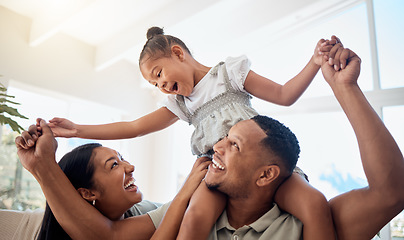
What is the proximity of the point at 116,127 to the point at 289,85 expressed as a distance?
0.78 meters

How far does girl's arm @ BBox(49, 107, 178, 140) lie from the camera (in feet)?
4.86

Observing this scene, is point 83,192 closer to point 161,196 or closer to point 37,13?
point 37,13

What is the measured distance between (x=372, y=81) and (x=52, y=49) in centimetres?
385

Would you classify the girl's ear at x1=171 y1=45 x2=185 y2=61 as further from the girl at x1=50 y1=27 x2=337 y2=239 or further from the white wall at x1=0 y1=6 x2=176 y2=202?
the white wall at x1=0 y1=6 x2=176 y2=202

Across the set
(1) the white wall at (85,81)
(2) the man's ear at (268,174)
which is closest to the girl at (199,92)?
(2) the man's ear at (268,174)

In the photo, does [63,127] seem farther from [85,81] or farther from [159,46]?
[85,81]

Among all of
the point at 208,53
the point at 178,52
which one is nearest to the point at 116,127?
the point at 178,52

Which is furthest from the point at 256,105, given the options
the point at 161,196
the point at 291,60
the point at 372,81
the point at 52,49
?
the point at 52,49

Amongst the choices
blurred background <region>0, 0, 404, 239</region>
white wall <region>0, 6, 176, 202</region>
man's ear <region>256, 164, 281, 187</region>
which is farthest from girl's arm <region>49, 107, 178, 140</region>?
white wall <region>0, 6, 176, 202</region>

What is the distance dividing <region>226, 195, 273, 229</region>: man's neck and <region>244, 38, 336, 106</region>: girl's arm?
0.42 meters

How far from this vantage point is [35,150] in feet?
3.69

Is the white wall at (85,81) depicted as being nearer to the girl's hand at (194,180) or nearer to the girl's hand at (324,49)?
the girl's hand at (194,180)

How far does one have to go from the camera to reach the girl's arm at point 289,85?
1.16 meters

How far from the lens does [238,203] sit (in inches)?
43.4
